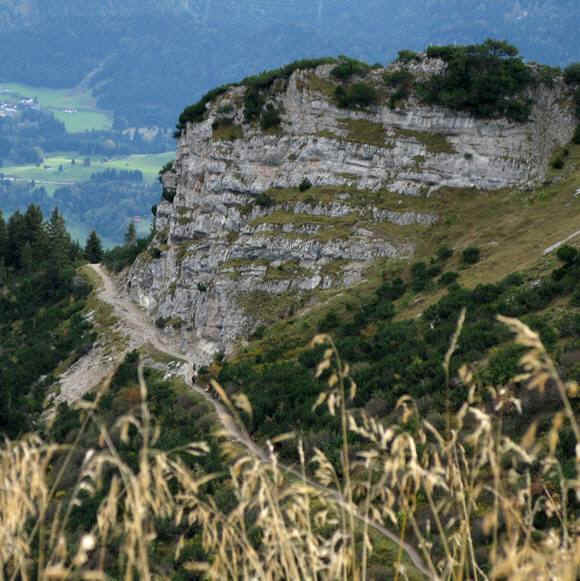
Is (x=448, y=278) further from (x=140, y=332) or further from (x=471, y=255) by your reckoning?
(x=140, y=332)

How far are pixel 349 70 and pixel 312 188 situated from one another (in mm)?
10546

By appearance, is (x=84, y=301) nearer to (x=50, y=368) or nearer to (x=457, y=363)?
(x=50, y=368)

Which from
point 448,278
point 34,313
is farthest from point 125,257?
point 448,278

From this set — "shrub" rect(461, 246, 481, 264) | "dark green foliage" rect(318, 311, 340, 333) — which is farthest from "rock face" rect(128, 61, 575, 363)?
"shrub" rect(461, 246, 481, 264)

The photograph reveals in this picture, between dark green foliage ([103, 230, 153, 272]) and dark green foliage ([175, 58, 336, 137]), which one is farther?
dark green foliage ([103, 230, 153, 272])

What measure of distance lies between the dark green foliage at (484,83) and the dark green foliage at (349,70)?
6003 mm

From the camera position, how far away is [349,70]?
213 ft

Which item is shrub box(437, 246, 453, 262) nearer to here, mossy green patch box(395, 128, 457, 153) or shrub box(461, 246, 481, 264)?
shrub box(461, 246, 481, 264)

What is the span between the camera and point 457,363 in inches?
1297

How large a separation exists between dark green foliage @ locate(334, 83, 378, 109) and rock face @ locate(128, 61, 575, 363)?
63cm

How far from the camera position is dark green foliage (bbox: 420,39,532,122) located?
5866 centimetres

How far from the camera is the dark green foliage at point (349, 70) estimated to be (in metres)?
64.9

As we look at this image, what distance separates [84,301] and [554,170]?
1819 inches

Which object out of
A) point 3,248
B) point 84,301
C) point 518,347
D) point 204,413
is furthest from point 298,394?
point 3,248
